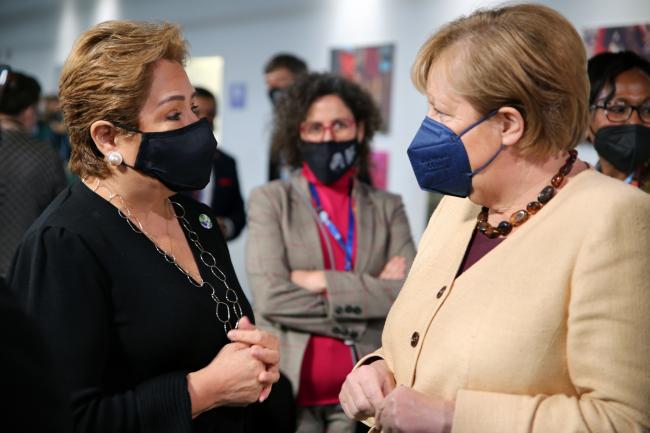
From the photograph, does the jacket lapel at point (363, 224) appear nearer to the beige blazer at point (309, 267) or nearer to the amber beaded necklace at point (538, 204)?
the beige blazer at point (309, 267)

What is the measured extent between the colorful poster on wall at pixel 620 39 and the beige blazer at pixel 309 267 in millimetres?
1742

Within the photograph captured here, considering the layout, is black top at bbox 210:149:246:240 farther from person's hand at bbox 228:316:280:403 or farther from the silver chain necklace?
person's hand at bbox 228:316:280:403

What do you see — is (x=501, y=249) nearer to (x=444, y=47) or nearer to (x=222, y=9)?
(x=444, y=47)

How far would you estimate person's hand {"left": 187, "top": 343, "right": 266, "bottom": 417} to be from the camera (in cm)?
180

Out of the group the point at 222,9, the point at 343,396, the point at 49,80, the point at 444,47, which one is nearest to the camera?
the point at 444,47

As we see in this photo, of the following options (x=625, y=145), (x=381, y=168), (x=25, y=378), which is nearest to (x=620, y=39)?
(x=625, y=145)

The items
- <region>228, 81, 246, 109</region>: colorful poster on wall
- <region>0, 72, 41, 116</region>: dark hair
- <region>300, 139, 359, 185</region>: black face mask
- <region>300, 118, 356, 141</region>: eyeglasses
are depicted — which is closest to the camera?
<region>300, 139, 359, 185</region>: black face mask

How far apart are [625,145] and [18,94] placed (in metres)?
3.07

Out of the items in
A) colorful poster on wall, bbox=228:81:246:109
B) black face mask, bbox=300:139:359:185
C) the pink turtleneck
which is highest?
black face mask, bbox=300:139:359:185

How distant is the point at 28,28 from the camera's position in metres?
10.3

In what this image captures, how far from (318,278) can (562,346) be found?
1.51 m

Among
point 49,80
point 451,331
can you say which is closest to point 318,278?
point 451,331

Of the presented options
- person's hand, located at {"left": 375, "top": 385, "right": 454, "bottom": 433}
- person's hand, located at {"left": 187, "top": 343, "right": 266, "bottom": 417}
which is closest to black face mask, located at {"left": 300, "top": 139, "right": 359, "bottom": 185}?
person's hand, located at {"left": 187, "top": 343, "right": 266, "bottom": 417}

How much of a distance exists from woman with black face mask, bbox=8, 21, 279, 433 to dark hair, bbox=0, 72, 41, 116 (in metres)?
2.17
